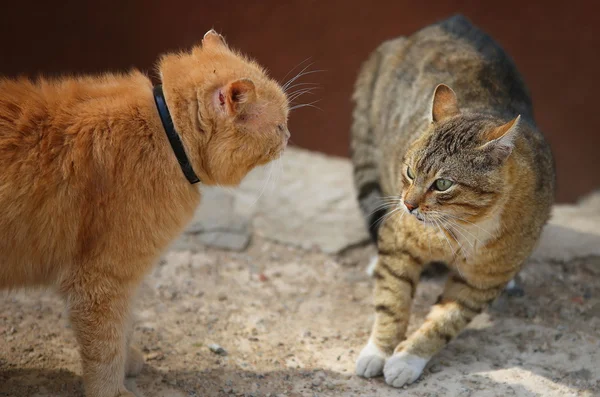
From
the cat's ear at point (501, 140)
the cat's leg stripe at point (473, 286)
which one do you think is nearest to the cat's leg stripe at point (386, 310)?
the cat's leg stripe at point (473, 286)

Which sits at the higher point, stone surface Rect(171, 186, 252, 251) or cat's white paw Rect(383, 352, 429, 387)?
stone surface Rect(171, 186, 252, 251)

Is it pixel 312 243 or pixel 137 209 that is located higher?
pixel 137 209

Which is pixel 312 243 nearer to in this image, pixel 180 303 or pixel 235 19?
pixel 180 303

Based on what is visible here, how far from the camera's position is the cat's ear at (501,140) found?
3350 mm

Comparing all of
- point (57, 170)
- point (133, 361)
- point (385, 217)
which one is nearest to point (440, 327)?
point (385, 217)

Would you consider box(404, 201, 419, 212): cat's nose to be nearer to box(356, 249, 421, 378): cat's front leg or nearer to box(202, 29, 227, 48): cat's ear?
box(356, 249, 421, 378): cat's front leg

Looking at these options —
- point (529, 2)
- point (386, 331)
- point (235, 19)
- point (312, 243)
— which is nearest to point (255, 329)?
point (386, 331)

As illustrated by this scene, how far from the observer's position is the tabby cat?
3.47 m

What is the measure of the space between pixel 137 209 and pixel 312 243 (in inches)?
94.4

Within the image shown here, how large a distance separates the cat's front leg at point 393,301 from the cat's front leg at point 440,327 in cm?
9

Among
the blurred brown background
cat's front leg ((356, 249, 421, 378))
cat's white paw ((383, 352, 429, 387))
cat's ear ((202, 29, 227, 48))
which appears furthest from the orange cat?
the blurred brown background

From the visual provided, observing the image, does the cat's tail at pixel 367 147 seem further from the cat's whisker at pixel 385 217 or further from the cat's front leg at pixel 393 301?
the cat's front leg at pixel 393 301

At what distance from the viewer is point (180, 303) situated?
4.41 meters

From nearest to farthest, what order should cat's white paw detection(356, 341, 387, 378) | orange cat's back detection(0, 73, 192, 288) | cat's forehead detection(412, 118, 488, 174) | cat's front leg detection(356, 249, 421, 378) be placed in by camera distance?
1. orange cat's back detection(0, 73, 192, 288)
2. cat's forehead detection(412, 118, 488, 174)
3. cat's white paw detection(356, 341, 387, 378)
4. cat's front leg detection(356, 249, 421, 378)
